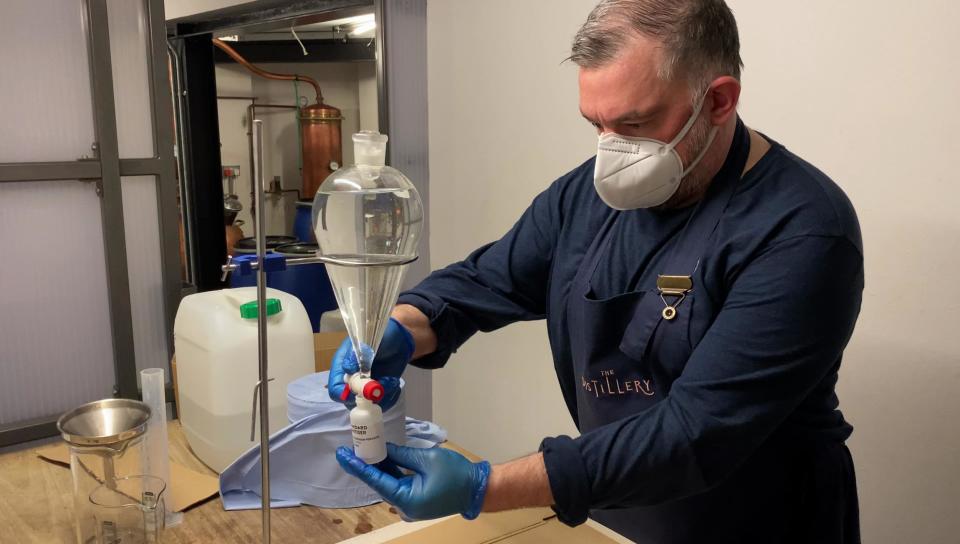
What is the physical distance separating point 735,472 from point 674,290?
0.31 metres

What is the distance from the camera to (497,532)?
48.6 inches

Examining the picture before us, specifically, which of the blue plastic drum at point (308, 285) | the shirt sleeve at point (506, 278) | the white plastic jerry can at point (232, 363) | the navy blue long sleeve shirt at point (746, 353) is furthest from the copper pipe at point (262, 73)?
the navy blue long sleeve shirt at point (746, 353)

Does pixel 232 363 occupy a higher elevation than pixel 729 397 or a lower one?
lower

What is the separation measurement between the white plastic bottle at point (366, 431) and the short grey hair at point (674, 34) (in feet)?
1.92

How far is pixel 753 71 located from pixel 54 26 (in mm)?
1838

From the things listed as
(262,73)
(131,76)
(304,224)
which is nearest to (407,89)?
(131,76)

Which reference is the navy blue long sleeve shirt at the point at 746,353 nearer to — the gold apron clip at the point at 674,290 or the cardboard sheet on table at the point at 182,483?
the gold apron clip at the point at 674,290

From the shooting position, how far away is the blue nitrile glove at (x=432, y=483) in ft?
2.84

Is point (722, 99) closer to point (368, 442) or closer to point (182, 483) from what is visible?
point (368, 442)

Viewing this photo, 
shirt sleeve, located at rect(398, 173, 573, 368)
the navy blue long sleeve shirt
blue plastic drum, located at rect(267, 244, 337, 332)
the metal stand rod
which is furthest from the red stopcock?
blue plastic drum, located at rect(267, 244, 337, 332)

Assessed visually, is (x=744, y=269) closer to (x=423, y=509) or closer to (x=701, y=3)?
(x=701, y=3)

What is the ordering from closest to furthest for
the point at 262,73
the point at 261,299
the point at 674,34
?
1. the point at 261,299
2. the point at 674,34
3. the point at 262,73

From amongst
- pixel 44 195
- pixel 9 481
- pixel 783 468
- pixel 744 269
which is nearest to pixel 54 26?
pixel 44 195

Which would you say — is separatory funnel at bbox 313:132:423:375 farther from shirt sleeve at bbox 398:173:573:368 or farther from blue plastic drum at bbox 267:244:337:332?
blue plastic drum at bbox 267:244:337:332
